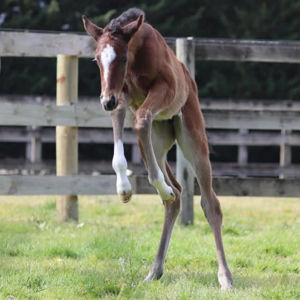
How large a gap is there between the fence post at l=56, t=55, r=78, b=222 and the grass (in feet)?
0.80

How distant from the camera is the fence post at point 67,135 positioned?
22.4 ft

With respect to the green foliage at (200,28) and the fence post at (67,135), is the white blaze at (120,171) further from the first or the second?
the green foliage at (200,28)

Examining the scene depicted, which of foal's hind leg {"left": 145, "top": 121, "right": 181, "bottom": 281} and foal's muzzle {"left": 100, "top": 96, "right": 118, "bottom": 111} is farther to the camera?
foal's hind leg {"left": 145, "top": 121, "right": 181, "bottom": 281}

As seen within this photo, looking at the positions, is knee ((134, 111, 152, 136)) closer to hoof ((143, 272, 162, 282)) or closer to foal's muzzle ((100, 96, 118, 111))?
foal's muzzle ((100, 96, 118, 111))

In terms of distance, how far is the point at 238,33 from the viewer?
18.9 meters

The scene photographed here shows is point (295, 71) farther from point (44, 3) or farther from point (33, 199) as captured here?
point (33, 199)

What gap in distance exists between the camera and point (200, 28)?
19672mm

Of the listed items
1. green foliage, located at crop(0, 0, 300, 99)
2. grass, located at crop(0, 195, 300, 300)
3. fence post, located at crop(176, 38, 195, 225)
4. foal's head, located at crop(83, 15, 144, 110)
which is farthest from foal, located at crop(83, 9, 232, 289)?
green foliage, located at crop(0, 0, 300, 99)

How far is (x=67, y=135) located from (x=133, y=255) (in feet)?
6.77

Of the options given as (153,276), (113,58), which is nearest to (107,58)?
(113,58)

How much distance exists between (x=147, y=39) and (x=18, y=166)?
7755 mm

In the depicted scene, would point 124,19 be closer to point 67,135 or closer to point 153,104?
point 153,104

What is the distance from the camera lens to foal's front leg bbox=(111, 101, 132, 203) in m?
3.87

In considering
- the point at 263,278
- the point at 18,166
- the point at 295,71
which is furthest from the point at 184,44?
the point at 295,71
